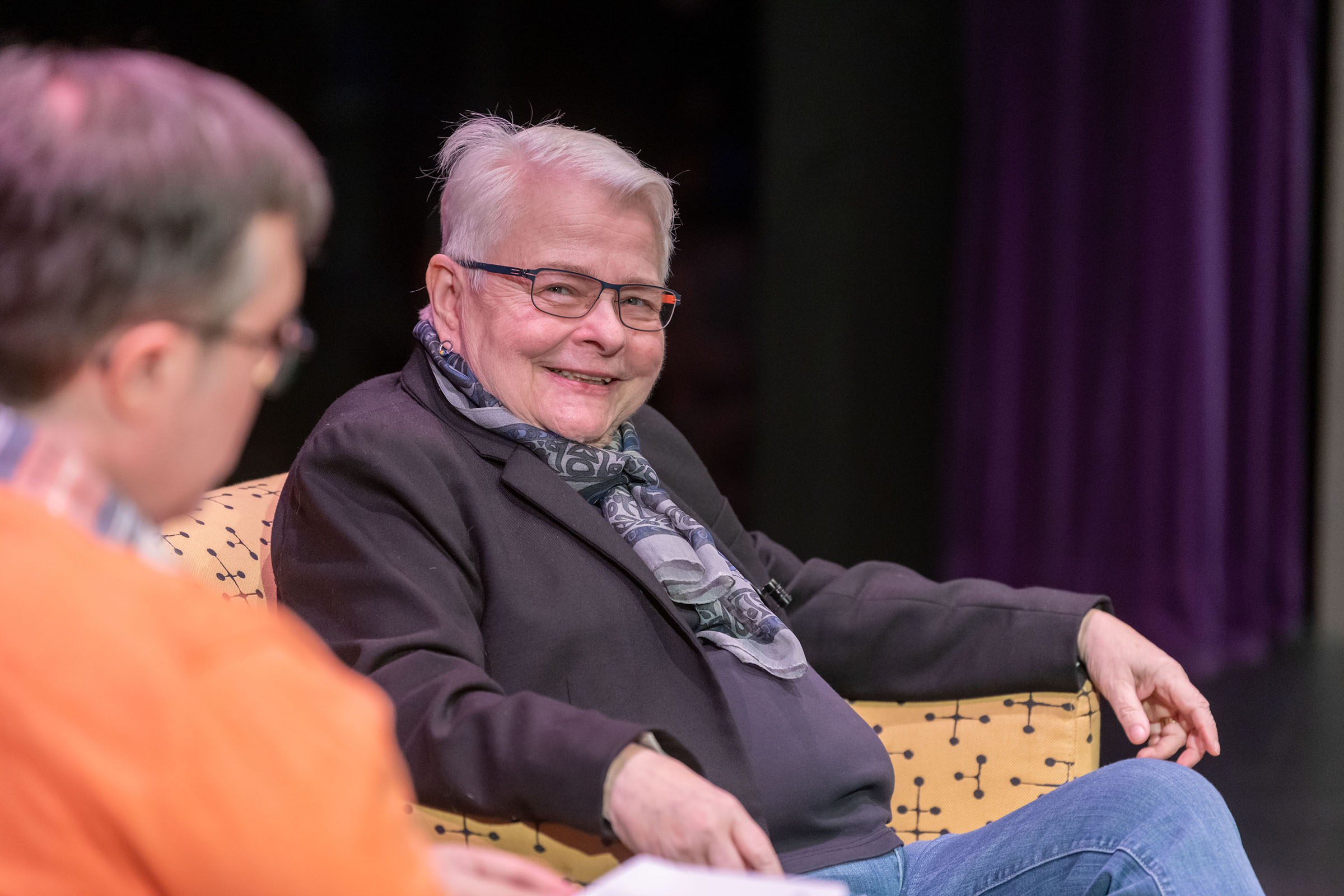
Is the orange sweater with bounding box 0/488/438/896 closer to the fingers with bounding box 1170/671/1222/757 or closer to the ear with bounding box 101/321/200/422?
the ear with bounding box 101/321/200/422

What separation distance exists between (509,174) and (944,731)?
2.98 ft

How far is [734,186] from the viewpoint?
4449 millimetres

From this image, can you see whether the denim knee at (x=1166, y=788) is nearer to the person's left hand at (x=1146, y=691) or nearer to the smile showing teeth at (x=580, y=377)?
the person's left hand at (x=1146, y=691)

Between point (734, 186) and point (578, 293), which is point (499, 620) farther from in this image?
point (734, 186)

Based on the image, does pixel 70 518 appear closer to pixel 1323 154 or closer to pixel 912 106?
pixel 912 106

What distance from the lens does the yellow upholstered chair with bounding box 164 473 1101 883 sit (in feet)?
5.02

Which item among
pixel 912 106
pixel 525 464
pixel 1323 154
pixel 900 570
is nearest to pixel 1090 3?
pixel 912 106

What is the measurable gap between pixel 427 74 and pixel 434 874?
3.56m

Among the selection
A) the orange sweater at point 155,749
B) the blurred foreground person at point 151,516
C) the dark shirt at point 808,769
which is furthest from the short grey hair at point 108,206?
the dark shirt at point 808,769

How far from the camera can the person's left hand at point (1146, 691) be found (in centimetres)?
154

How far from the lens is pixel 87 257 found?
2.36 ft

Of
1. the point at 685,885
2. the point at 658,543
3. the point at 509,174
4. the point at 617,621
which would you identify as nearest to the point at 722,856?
the point at 685,885

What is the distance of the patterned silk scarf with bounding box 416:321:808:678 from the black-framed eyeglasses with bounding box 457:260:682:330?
0.12 meters

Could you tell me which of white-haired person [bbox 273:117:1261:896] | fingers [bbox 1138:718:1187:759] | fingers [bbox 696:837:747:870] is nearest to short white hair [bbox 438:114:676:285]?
white-haired person [bbox 273:117:1261:896]
